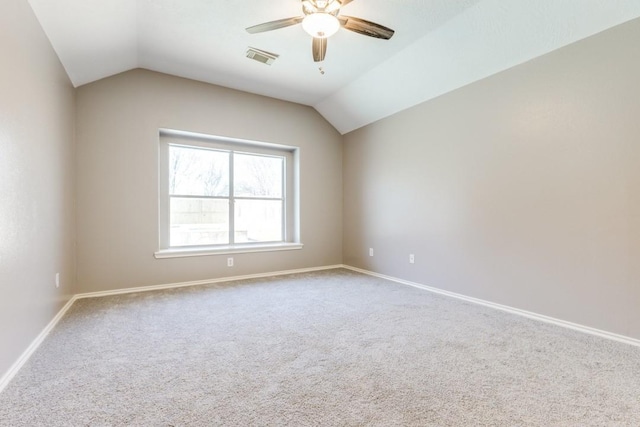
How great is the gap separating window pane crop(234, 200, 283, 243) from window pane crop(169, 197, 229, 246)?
21cm

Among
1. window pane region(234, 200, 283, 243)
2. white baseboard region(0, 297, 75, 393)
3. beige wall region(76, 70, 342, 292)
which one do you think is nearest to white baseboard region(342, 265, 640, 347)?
window pane region(234, 200, 283, 243)

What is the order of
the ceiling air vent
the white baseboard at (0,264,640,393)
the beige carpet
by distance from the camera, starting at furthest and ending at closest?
the ceiling air vent → the white baseboard at (0,264,640,393) → the beige carpet

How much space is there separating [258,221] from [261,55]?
245 cm

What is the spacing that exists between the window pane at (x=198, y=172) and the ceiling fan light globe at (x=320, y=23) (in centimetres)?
271

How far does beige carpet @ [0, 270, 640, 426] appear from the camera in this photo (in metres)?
1.44

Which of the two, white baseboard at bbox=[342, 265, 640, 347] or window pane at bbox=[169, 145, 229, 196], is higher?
window pane at bbox=[169, 145, 229, 196]

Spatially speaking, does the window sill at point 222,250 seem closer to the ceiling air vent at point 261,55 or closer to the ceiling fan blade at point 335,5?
the ceiling air vent at point 261,55

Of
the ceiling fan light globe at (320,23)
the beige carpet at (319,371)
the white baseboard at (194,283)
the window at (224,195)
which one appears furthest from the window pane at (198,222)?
the ceiling fan light globe at (320,23)

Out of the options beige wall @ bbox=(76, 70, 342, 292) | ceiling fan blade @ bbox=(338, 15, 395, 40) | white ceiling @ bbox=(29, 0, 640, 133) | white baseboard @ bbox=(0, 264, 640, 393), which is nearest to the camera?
white baseboard @ bbox=(0, 264, 640, 393)

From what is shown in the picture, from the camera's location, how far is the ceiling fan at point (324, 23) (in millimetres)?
2217

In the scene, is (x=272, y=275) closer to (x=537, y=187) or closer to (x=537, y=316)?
(x=537, y=316)

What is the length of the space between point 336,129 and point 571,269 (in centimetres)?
388

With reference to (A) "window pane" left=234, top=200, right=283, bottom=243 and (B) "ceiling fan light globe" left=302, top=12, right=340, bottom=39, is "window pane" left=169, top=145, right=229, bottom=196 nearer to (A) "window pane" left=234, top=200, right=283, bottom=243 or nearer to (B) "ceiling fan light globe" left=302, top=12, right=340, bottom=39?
(A) "window pane" left=234, top=200, right=283, bottom=243

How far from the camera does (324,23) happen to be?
87.7 inches
